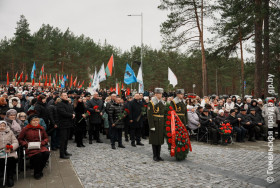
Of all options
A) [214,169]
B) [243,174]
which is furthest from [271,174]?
[214,169]

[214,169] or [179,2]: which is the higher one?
[179,2]

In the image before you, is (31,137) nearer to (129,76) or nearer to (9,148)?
(9,148)

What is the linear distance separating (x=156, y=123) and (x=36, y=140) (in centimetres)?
334

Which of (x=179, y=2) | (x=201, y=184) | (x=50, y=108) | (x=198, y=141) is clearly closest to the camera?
(x=201, y=184)

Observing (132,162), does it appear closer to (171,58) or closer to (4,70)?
(171,58)

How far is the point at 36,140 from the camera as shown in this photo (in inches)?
234

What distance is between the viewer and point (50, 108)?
817 centimetres

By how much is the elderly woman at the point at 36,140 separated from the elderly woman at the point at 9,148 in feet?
0.73

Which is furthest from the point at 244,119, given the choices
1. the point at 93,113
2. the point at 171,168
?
the point at 93,113

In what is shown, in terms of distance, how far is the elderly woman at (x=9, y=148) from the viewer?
5191 mm

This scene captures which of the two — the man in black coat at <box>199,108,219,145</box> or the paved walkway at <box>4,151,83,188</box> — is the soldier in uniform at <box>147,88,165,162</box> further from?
the man in black coat at <box>199,108,219,145</box>

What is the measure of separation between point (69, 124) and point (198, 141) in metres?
5.91

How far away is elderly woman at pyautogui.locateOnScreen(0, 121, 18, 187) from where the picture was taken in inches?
204

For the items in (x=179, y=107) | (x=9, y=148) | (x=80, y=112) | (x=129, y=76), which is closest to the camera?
(x=9, y=148)
